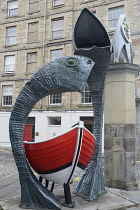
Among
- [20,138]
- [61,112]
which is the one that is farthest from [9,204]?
[61,112]

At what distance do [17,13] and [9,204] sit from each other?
21365 millimetres

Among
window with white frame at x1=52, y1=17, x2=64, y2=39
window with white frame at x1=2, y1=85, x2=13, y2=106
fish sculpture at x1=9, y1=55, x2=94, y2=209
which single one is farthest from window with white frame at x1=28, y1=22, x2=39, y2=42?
fish sculpture at x1=9, y1=55, x2=94, y2=209

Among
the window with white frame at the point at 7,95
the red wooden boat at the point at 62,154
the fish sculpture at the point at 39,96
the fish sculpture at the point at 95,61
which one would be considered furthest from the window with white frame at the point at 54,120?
the red wooden boat at the point at 62,154

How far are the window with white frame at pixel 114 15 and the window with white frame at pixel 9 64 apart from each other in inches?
397

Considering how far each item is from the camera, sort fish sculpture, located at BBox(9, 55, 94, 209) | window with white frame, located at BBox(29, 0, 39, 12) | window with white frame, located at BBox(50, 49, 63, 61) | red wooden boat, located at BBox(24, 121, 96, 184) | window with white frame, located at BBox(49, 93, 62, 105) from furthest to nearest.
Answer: window with white frame, located at BBox(29, 0, 39, 12) → window with white frame, located at BBox(50, 49, 63, 61) → window with white frame, located at BBox(49, 93, 62, 105) → fish sculpture, located at BBox(9, 55, 94, 209) → red wooden boat, located at BBox(24, 121, 96, 184)

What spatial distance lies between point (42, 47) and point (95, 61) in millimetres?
16079

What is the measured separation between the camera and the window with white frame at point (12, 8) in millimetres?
22250

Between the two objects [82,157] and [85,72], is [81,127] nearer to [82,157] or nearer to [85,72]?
[82,157]

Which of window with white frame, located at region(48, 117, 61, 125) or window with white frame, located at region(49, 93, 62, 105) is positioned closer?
window with white frame, located at region(49, 93, 62, 105)

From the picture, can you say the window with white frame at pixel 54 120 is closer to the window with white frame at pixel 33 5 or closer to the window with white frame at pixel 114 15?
the window with white frame at pixel 114 15

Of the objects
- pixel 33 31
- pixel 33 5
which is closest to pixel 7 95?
pixel 33 31

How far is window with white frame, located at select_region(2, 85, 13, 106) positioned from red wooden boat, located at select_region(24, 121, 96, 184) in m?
17.4

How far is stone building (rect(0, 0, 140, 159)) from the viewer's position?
18641 millimetres

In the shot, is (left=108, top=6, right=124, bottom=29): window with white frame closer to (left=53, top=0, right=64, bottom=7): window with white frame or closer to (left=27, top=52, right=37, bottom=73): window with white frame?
(left=53, top=0, right=64, bottom=7): window with white frame
